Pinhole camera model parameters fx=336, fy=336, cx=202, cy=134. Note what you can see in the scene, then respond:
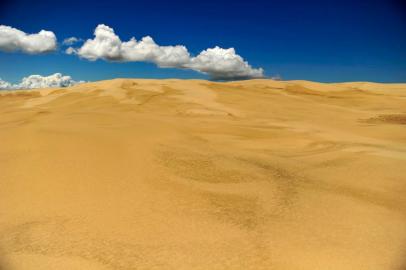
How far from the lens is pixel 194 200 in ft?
9.76

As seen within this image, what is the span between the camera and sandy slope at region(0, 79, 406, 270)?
2170mm

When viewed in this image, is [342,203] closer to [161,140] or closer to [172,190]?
[172,190]

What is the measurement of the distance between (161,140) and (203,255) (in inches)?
109

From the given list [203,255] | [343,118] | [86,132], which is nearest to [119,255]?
[203,255]

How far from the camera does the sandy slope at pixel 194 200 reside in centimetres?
217

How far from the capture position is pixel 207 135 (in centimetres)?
569

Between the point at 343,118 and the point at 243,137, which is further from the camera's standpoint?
the point at 343,118

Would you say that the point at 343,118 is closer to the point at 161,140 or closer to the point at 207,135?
the point at 207,135

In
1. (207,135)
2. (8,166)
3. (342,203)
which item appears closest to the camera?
(342,203)

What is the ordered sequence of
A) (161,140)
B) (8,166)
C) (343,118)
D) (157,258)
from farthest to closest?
(343,118) < (161,140) < (8,166) < (157,258)

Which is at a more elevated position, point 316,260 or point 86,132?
point 86,132

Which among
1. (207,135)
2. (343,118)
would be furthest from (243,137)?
(343,118)

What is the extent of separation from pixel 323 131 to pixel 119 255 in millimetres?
5313

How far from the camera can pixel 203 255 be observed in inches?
85.4
